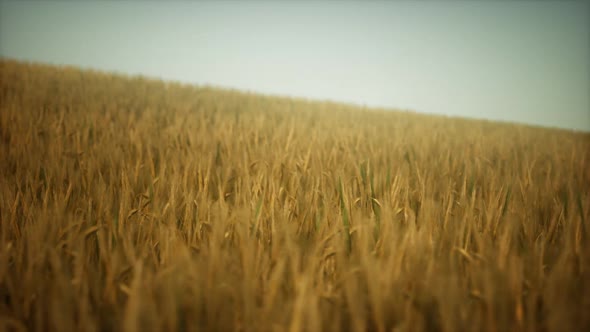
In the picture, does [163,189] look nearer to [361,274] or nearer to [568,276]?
[361,274]

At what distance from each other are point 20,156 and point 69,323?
47.5 inches

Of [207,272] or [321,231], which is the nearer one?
[207,272]

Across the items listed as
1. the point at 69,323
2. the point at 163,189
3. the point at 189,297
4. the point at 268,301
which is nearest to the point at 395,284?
the point at 268,301

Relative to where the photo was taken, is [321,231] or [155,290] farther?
[321,231]

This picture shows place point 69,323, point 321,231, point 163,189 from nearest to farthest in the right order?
point 69,323 → point 321,231 → point 163,189

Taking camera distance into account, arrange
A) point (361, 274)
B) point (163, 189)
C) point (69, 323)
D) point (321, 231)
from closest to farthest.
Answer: point (69, 323) → point (361, 274) → point (321, 231) → point (163, 189)

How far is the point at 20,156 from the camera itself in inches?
43.9

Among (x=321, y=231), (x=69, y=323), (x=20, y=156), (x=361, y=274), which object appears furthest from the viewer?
(x=20, y=156)

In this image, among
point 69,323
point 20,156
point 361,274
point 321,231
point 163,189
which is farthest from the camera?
point 20,156

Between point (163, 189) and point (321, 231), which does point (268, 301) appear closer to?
point (321, 231)

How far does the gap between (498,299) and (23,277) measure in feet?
2.26

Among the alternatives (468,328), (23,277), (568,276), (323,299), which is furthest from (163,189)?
(568,276)

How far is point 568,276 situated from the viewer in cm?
37

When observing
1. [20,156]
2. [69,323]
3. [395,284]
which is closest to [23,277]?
Answer: [69,323]
